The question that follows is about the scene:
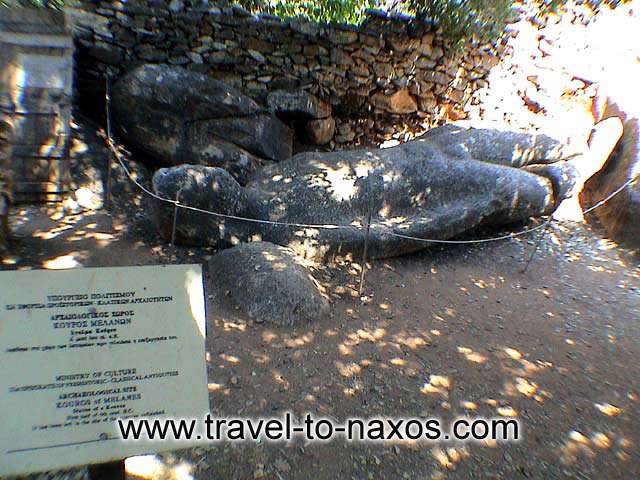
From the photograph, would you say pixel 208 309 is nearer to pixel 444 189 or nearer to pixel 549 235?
pixel 444 189

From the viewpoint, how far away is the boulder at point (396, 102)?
6.92 meters

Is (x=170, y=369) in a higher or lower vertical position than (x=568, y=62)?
lower

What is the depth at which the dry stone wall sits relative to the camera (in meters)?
5.42

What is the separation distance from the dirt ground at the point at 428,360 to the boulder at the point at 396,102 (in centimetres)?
321

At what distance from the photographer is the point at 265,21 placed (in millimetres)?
5844

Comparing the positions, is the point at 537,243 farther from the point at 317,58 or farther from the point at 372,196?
the point at 317,58

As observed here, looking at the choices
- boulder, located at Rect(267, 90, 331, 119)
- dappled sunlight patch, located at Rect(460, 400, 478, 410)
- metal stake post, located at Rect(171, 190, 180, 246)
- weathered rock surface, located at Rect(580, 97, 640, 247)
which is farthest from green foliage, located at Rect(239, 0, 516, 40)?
dappled sunlight patch, located at Rect(460, 400, 478, 410)

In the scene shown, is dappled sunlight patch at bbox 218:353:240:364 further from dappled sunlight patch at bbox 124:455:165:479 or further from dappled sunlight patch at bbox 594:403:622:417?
dappled sunlight patch at bbox 594:403:622:417

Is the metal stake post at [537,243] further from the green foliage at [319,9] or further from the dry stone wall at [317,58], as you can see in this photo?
the green foliage at [319,9]

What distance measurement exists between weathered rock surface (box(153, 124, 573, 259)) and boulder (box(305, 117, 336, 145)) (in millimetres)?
1675

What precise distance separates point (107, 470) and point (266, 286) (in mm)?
2032

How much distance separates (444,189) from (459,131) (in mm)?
1280

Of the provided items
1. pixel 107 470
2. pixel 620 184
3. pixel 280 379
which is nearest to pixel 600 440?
pixel 280 379

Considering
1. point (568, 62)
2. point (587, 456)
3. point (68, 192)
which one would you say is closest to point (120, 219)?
point (68, 192)
